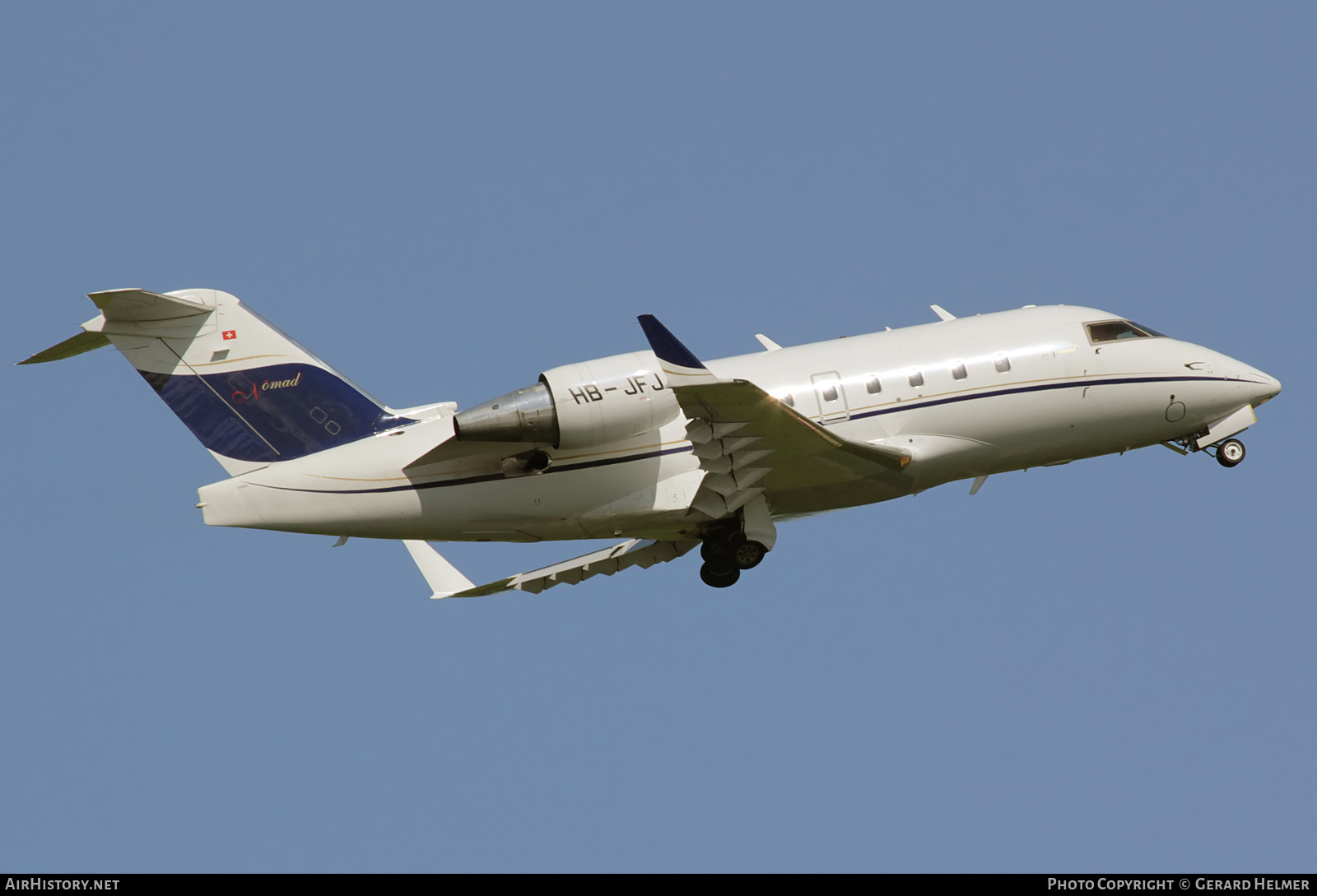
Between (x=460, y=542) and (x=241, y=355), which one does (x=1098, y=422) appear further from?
(x=241, y=355)

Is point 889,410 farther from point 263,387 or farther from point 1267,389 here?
point 263,387

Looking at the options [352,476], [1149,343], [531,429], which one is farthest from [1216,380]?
[352,476]

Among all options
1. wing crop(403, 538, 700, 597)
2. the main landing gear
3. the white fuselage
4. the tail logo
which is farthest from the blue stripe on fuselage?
wing crop(403, 538, 700, 597)

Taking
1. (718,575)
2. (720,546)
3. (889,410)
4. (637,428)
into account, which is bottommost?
(718,575)

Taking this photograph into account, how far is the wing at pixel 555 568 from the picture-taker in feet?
86.3

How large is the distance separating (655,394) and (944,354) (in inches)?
181

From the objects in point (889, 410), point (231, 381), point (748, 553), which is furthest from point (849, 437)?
point (231, 381)

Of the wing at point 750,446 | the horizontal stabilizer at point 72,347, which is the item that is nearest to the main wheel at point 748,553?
the wing at point 750,446

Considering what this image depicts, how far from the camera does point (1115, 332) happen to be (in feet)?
85.0

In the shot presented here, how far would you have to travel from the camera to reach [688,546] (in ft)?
87.5

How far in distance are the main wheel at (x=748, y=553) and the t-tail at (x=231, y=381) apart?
556 centimetres

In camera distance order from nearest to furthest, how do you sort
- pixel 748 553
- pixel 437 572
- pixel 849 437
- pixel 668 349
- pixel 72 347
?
pixel 668 349
pixel 72 347
pixel 849 437
pixel 748 553
pixel 437 572

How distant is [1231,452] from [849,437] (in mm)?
6814

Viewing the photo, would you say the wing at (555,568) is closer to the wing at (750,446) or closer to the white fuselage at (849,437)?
the white fuselage at (849,437)
